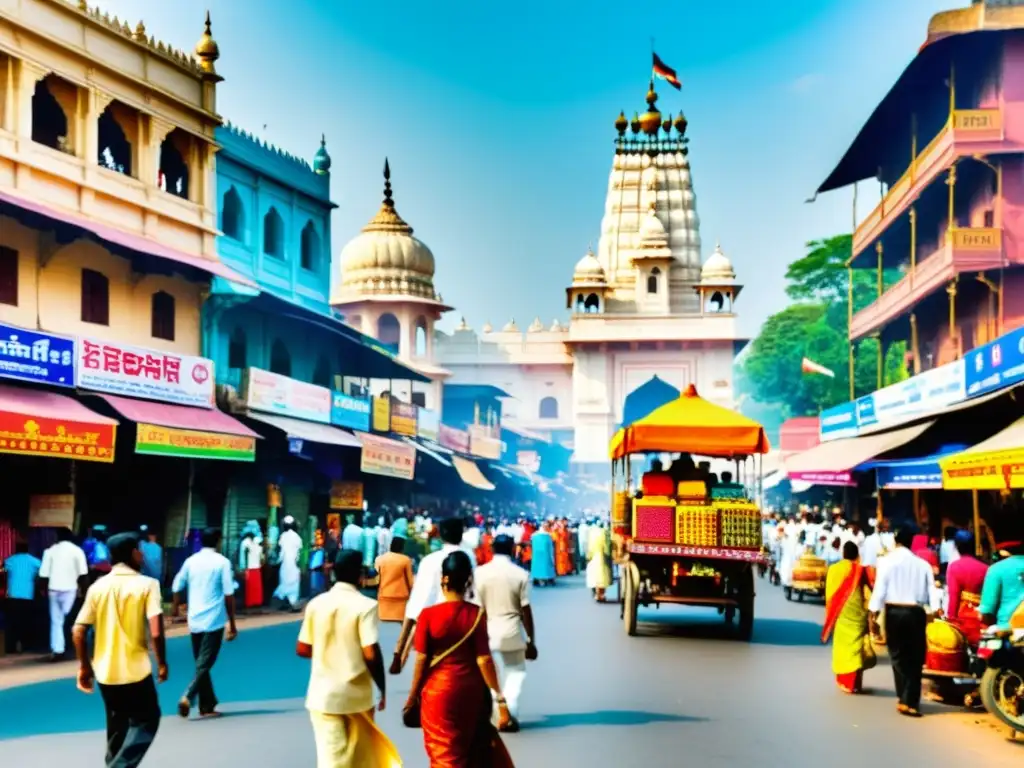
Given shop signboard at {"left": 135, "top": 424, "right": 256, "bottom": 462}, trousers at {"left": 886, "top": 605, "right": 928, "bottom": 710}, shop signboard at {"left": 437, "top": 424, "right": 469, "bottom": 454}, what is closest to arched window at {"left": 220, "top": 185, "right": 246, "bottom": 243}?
shop signboard at {"left": 135, "top": 424, "right": 256, "bottom": 462}

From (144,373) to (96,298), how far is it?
196cm

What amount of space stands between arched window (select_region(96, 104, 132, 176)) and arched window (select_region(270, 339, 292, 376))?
6594mm

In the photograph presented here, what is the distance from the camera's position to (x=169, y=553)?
21.5 meters

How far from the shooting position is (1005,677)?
9234 mm

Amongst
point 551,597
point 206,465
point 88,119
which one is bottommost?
point 551,597

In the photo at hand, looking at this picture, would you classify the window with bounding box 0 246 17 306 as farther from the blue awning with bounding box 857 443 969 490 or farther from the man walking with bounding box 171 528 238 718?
the blue awning with bounding box 857 443 969 490

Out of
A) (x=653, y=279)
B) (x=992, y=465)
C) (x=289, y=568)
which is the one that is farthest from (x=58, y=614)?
(x=653, y=279)

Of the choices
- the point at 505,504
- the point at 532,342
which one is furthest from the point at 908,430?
the point at 532,342

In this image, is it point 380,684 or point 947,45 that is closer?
point 380,684

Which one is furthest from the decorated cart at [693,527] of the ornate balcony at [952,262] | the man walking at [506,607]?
the ornate balcony at [952,262]

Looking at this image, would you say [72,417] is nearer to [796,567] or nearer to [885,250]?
[796,567]

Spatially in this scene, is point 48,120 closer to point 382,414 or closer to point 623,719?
point 382,414

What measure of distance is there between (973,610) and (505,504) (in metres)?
51.1

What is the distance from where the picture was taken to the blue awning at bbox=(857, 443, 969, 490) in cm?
1898
